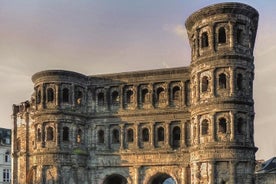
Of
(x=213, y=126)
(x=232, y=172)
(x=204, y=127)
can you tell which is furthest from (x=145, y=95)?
(x=232, y=172)

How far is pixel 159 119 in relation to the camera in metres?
46.6

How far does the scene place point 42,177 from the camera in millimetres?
46219

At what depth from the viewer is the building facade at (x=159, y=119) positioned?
40.8m

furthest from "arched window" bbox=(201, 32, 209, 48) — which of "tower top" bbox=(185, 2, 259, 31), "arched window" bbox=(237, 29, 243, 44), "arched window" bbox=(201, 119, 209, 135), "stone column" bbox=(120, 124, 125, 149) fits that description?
"stone column" bbox=(120, 124, 125, 149)

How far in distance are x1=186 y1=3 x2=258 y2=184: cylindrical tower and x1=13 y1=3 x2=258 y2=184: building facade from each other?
0.08 meters

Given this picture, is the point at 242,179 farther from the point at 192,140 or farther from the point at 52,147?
the point at 52,147

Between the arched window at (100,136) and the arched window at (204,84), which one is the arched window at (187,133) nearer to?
the arched window at (204,84)

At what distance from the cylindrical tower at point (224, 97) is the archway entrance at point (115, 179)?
873cm

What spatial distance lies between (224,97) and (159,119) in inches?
309

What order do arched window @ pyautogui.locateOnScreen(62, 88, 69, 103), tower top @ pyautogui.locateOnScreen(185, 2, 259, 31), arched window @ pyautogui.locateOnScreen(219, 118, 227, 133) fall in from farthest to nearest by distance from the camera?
arched window @ pyautogui.locateOnScreen(62, 88, 69, 103) < tower top @ pyautogui.locateOnScreen(185, 2, 259, 31) < arched window @ pyautogui.locateOnScreen(219, 118, 227, 133)

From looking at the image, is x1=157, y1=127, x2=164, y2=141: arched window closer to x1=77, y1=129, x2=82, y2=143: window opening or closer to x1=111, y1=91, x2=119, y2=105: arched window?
x1=111, y1=91, x2=119, y2=105: arched window

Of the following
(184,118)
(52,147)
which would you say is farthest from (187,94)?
(52,147)

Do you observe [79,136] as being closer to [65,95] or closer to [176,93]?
[65,95]

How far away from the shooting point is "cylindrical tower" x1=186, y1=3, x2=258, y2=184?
40.3 meters
